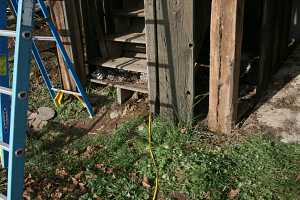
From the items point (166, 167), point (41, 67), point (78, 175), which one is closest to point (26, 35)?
point (78, 175)

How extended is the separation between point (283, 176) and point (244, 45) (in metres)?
2.53

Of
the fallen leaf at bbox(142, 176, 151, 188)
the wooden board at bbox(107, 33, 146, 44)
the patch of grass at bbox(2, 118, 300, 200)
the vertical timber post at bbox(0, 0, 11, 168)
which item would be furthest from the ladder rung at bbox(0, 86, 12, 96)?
the wooden board at bbox(107, 33, 146, 44)

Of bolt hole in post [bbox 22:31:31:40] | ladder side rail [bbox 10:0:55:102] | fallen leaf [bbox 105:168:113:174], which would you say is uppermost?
bolt hole in post [bbox 22:31:31:40]

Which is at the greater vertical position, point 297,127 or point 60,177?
point 297,127

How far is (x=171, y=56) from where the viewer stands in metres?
3.92

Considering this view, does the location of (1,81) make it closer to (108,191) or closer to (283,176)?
(108,191)

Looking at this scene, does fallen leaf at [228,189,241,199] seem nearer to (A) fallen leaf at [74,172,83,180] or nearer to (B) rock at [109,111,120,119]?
(A) fallen leaf at [74,172,83,180]

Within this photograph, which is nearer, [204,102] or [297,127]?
[297,127]

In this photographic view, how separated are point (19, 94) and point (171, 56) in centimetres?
172

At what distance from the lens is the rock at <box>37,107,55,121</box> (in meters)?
4.73

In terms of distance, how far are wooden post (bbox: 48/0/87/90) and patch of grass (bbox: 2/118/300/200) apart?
1.10 meters

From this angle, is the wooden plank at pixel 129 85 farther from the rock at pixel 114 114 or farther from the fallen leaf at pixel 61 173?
the fallen leaf at pixel 61 173

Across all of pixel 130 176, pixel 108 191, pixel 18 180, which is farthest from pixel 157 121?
pixel 18 180

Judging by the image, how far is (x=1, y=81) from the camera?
11.7ft
